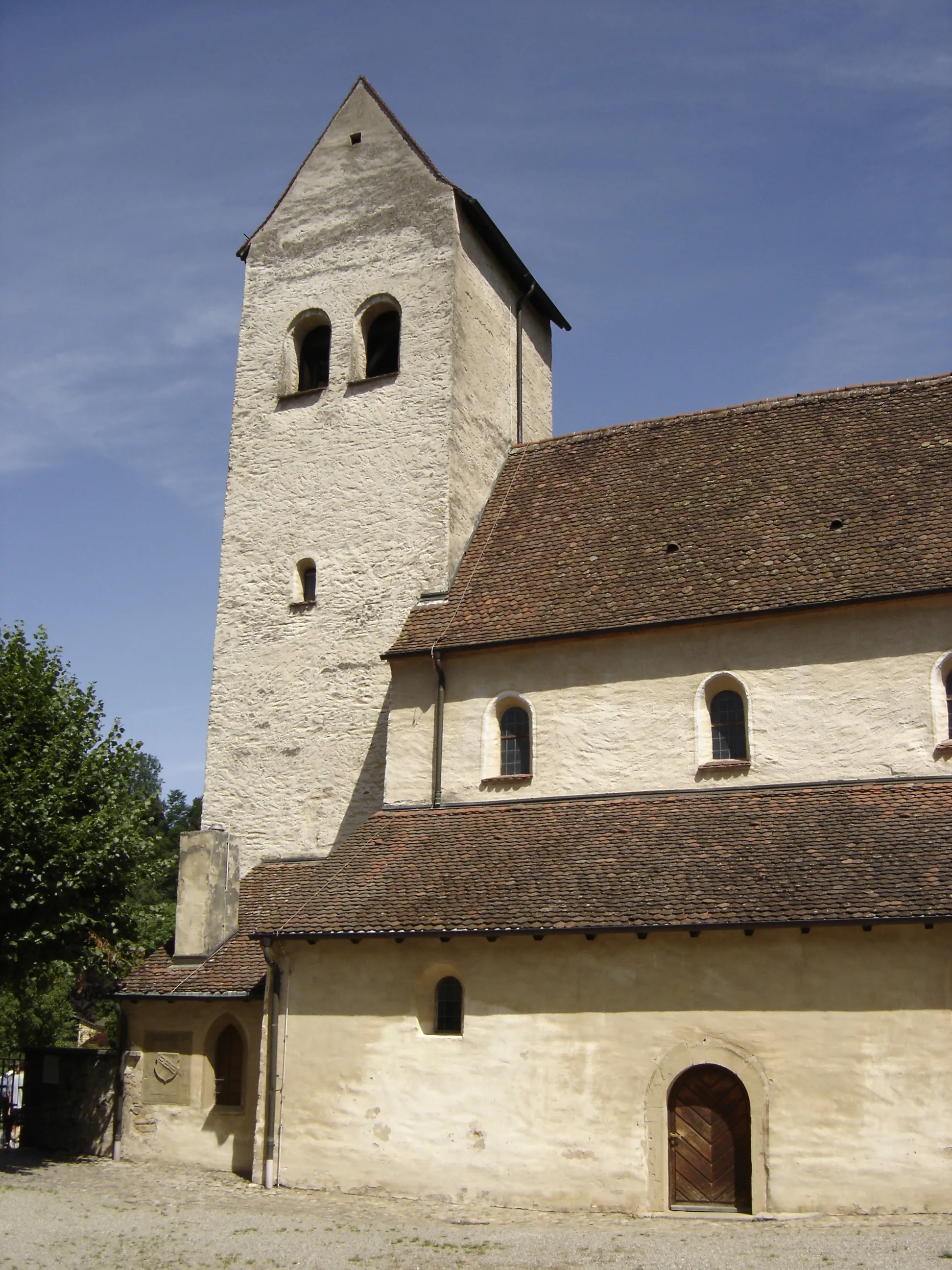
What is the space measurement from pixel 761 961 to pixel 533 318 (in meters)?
18.2

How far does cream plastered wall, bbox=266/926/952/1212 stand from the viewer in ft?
48.4

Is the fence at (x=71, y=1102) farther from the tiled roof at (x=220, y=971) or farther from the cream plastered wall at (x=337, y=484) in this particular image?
the cream plastered wall at (x=337, y=484)

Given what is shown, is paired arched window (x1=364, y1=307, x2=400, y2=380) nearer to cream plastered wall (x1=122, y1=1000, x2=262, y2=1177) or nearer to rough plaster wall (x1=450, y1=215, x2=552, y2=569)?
rough plaster wall (x1=450, y1=215, x2=552, y2=569)

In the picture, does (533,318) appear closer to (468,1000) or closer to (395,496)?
(395,496)

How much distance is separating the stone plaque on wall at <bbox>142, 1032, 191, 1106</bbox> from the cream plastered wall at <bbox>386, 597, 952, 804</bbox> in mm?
5434

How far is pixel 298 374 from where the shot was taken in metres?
26.6

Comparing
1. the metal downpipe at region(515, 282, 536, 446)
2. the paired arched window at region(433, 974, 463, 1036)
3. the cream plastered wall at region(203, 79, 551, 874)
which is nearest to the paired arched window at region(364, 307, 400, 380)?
the cream plastered wall at region(203, 79, 551, 874)

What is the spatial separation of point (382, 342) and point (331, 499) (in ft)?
13.7

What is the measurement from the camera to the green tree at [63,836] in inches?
762

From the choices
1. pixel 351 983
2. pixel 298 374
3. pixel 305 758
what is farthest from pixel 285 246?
pixel 351 983

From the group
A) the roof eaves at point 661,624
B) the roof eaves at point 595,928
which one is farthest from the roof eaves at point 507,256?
the roof eaves at point 595,928

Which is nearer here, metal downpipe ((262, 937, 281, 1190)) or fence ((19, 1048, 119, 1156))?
metal downpipe ((262, 937, 281, 1190))

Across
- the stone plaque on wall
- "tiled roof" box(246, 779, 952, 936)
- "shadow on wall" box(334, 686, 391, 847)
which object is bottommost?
the stone plaque on wall

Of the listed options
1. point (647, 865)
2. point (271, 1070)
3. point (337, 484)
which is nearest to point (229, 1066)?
point (271, 1070)
